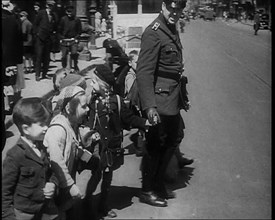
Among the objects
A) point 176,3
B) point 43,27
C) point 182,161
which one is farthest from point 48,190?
point 43,27

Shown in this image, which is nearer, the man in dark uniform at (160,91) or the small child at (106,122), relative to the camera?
the small child at (106,122)

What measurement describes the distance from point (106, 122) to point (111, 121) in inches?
2.1

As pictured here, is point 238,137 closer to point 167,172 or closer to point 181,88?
point 167,172

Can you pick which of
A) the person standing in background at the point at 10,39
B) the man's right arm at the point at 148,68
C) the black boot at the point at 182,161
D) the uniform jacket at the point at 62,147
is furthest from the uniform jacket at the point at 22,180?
the person standing in background at the point at 10,39

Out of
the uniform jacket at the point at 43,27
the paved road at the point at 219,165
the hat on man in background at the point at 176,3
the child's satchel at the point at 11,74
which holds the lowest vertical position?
the paved road at the point at 219,165

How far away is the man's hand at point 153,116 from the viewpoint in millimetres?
4223

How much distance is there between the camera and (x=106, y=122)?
Result: 4262 mm

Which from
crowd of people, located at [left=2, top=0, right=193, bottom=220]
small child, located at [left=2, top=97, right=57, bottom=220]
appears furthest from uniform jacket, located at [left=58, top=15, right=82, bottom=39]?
small child, located at [left=2, top=97, right=57, bottom=220]

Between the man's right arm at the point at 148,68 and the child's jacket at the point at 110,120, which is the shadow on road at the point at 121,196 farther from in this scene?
the man's right arm at the point at 148,68

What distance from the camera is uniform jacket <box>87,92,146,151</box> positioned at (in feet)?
13.9

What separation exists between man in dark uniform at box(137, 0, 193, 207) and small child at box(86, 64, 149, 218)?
217 mm

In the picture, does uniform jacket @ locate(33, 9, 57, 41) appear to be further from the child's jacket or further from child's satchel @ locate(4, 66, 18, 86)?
the child's jacket

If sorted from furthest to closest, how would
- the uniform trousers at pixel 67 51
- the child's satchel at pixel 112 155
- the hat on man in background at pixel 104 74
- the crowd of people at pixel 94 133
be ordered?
the uniform trousers at pixel 67 51 < the hat on man in background at pixel 104 74 < the child's satchel at pixel 112 155 < the crowd of people at pixel 94 133

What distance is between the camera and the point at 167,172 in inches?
206
